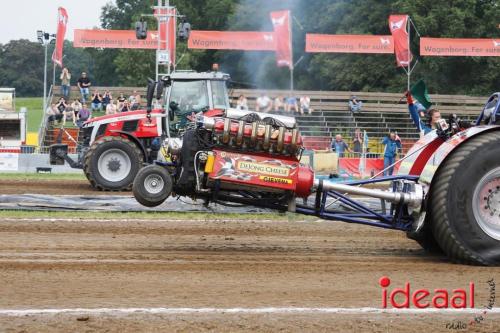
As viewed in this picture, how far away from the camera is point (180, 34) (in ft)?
96.8

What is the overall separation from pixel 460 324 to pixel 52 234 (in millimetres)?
5687

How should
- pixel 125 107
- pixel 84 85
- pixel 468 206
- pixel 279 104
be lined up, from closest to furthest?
pixel 468 206 < pixel 125 107 < pixel 279 104 < pixel 84 85

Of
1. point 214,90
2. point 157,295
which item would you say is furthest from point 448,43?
point 157,295

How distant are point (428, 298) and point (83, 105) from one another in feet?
82.1

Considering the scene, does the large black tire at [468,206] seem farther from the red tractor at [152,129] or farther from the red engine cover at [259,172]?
the red tractor at [152,129]

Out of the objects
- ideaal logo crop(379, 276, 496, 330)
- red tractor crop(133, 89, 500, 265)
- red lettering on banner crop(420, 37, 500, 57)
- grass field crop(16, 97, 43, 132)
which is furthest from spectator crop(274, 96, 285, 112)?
ideaal logo crop(379, 276, 496, 330)

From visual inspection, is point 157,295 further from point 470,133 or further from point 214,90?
point 214,90

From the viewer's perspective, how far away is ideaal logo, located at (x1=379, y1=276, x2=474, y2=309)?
19.6ft

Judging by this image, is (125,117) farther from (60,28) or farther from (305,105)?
(60,28)

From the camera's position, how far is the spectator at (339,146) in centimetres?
2606

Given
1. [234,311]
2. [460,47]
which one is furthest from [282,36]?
[234,311]

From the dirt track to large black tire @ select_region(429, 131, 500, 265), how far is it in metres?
0.21

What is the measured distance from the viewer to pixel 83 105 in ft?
98.3

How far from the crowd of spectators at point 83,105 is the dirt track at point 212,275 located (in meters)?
16.9
